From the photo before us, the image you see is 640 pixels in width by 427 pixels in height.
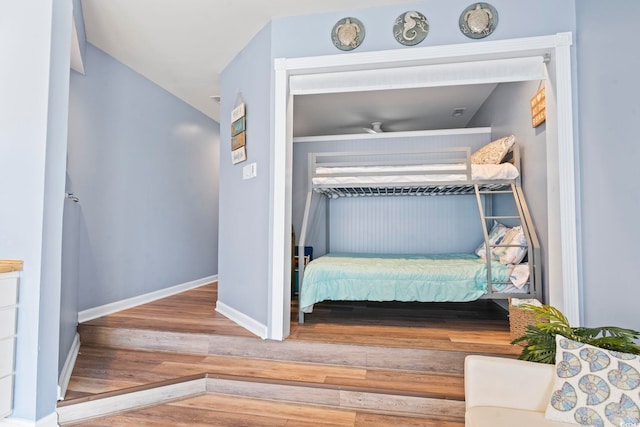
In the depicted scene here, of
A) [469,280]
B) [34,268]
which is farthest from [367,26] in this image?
[34,268]

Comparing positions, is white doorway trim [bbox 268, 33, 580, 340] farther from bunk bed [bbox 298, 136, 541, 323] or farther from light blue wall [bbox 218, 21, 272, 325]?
bunk bed [bbox 298, 136, 541, 323]

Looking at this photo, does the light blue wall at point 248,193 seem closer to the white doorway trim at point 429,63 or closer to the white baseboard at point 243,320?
the white baseboard at point 243,320

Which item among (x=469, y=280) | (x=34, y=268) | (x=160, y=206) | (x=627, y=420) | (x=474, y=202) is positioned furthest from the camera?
(x=474, y=202)

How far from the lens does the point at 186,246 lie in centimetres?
448

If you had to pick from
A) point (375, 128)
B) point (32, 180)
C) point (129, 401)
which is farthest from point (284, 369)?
point (375, 128)

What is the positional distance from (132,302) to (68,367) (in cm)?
122

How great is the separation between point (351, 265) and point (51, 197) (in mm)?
2144

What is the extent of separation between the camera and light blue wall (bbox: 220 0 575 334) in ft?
7.70

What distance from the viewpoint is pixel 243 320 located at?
9.70 feet

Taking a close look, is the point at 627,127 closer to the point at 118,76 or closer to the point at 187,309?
the point at 187,309

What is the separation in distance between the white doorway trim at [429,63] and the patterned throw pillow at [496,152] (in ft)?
2.74

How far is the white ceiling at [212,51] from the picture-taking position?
256 cm

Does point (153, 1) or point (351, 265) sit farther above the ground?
point (153, 1)

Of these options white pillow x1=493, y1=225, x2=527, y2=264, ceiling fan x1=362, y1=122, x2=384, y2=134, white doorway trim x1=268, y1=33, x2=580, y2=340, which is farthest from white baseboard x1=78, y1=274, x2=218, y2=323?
white pillow x1=493, y1=225, x2=527, y2=264
